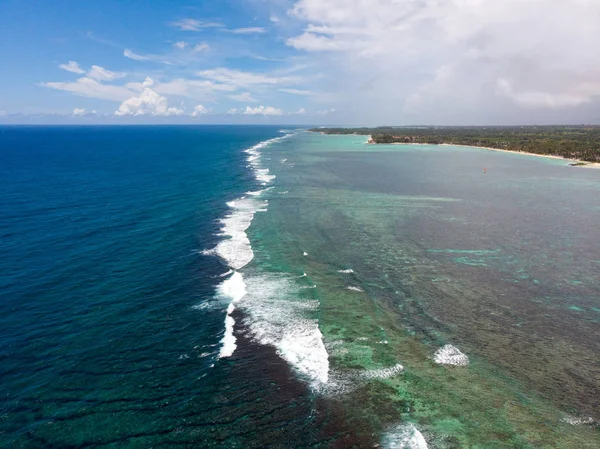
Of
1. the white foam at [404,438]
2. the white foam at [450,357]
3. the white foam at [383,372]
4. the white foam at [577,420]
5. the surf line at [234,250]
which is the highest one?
the surf line at [234,250]

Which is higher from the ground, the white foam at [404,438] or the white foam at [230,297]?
the white foam at [230,297]

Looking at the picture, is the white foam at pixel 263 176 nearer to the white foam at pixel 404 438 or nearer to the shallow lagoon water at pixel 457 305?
the shallow lagoon water at pixel 457 305

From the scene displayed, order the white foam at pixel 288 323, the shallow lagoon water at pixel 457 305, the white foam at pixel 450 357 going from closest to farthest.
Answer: the shallow lagoon water at pixel 457 305 → the white foam at pixel 288 323 → the white foam at pixel 450 357

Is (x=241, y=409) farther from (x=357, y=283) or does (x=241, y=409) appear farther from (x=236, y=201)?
(x=236, y=201)

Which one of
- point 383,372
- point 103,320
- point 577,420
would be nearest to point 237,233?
point 103,320

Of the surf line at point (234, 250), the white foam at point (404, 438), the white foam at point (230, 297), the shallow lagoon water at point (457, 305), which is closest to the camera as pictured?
the white foam at point (404, 438)

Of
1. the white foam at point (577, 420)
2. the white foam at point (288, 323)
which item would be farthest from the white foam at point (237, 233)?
the white foam at point (577, 420)
